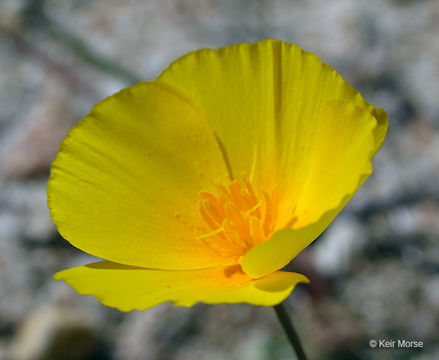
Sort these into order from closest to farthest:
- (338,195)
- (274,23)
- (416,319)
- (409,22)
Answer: (338,195) → (416,319) → (409,22) → (274,23)

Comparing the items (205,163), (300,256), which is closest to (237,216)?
(205,163)


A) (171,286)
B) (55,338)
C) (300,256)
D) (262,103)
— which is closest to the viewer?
Answer: (171,286)

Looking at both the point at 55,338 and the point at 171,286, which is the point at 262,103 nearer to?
the point at 171,286

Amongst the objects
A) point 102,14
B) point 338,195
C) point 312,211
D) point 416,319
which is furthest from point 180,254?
point 102,14

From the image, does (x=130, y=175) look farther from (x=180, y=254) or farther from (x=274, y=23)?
(x=274, y=23)

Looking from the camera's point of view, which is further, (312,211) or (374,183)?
(374,183)

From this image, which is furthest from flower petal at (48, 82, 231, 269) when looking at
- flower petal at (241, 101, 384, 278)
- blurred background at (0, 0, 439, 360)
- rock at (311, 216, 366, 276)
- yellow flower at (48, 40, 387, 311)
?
rock at (311, 216, 366, 276)
